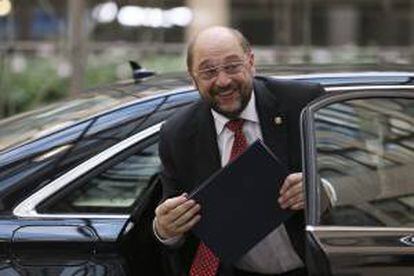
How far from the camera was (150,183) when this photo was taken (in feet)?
10.8

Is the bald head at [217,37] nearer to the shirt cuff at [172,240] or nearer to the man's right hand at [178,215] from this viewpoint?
the man's right hand at [178,215]

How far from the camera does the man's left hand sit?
2.82m

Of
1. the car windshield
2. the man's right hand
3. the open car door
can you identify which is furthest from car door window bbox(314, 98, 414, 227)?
the car windshield

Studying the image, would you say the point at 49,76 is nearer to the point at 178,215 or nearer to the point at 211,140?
the point at 211,140

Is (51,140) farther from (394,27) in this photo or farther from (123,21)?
(394,27)

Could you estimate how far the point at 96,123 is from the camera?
3.34m

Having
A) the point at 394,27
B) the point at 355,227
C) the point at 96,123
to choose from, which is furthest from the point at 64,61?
the point at 355,227

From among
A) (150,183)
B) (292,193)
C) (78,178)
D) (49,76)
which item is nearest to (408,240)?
(292,193)

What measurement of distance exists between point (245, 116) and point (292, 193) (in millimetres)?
297

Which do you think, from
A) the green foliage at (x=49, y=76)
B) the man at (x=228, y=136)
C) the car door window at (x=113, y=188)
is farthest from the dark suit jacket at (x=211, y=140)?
the green foliage at (x=49, y=76)

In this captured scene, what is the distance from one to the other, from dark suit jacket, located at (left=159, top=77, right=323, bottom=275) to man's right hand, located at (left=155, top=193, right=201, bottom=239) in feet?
0.41

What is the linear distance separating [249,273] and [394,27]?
11.2 m

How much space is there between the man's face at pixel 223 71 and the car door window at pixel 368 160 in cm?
27

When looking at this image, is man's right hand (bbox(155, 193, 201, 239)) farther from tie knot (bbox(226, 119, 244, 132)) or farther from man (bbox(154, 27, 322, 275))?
tie knot (bbox(226, 119, 244, 132))
